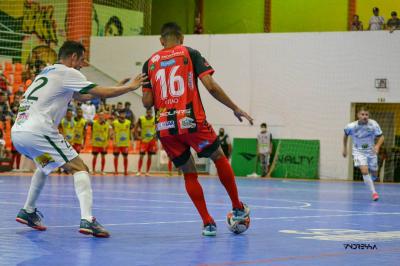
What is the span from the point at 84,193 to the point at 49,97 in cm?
113

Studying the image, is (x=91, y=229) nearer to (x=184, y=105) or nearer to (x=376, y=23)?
(x=184, y=105)

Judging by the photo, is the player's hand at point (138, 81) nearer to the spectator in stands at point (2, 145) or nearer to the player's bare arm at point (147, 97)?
the player's bare arm at point (147, 97)

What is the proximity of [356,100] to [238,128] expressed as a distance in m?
5.36

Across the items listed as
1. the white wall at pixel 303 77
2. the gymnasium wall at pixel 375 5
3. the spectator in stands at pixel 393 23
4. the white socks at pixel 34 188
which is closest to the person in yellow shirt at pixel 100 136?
the white wall at pixel 303 77

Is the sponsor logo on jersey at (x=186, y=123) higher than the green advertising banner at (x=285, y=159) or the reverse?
higher

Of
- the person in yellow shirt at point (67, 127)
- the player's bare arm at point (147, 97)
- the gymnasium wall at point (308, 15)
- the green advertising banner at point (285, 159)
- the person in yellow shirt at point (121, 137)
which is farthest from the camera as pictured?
the gymnasium wall at point (308, 15)

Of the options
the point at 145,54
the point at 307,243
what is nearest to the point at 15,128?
the point at 307,243

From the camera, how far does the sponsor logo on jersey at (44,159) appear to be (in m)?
8.59

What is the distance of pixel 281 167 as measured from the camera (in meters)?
33.4

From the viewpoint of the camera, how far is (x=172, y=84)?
8.90 meters

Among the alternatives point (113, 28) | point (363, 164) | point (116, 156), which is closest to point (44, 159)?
point (363, 164)

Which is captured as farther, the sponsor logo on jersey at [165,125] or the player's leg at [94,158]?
the player's leg at [94,158]

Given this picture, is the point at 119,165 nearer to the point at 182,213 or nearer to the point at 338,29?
the point at 338,29

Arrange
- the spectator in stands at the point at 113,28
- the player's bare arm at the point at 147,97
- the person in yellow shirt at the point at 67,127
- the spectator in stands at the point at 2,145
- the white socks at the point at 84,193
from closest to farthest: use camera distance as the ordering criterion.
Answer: the white socks at the point at 84,193 < the player's bare arm at the point at 147,97 < the spectator in stands at the point at 2,145 < the person in yellow shirt at the point at 67,127 < the spectator in stands at the point at 113,28
